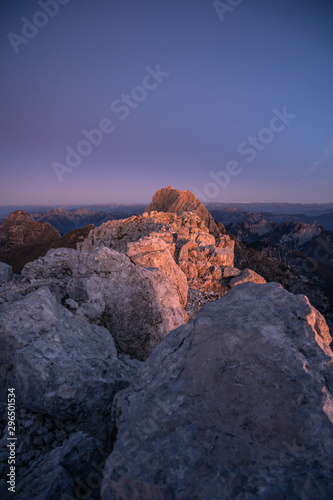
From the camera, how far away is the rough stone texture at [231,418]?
2727mm

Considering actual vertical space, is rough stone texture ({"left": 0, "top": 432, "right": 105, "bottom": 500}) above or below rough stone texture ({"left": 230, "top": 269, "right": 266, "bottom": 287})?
above

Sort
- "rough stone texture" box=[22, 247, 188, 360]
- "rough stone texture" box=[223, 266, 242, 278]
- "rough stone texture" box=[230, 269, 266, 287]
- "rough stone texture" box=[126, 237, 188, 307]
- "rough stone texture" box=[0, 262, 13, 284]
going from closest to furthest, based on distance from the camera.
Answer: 1. "rough stone texture" box=[22, 247, 188, 360]
2. "rough stone texture" box=[0, 262, 13, 284]
3. "rough stone texture" box=[126, 237, 188, 307]
4. "rough stone texture" box=[230, 269, 266, 287]
5. "rough stone texture" box=[223, 266, 242, 278]

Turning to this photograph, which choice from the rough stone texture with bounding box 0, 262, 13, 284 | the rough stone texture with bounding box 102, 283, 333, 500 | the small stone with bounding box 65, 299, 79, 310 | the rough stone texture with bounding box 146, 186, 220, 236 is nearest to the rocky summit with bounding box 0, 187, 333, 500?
the rough stone texture with bounding box 102, 283, 333, 500

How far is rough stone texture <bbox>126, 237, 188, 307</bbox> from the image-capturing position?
16.6 metres

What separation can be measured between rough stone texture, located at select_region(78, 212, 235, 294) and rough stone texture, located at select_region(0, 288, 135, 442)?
1791 centimetres

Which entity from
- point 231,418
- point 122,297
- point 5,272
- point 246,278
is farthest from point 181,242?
point 231,418

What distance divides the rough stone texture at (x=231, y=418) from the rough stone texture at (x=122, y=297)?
4.14 m

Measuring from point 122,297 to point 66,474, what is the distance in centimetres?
608

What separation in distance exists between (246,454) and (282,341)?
2267mm

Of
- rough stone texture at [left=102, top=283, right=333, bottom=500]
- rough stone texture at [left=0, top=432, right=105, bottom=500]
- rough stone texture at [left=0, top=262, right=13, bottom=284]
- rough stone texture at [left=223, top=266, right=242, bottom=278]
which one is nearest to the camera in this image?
rough stone texture at [left=102, top=283, right=333, bottom=500]

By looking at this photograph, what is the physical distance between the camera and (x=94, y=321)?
889cm

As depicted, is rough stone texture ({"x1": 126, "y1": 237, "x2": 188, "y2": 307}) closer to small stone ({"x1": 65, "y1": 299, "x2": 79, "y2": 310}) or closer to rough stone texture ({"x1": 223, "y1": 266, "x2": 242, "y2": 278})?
small stone ({"x1": 65, "y1": 299, "x2": 79, "y2": 310})

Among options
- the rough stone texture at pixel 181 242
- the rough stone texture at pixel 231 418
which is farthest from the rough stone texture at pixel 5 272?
the rough stone texture at pixel 231 418

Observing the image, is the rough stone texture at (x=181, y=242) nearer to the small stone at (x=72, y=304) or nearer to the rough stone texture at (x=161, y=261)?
the rough stone texture at (x=161, y=261)
